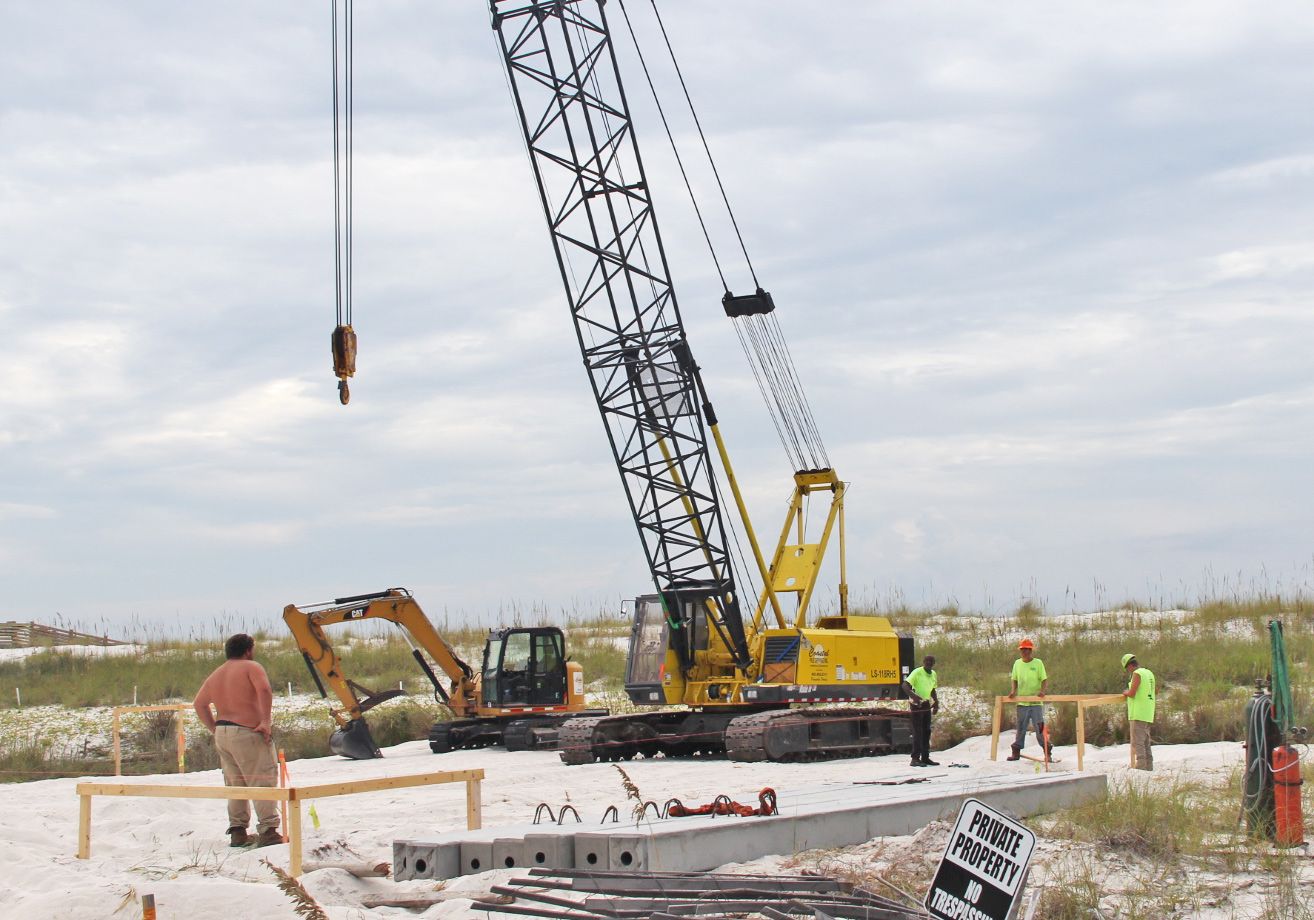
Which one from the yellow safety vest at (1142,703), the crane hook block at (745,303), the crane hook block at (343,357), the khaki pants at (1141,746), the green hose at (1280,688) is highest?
the crane hook block at (745,303)

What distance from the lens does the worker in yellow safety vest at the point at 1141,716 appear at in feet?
55.5

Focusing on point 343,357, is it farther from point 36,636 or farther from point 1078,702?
point 36,636

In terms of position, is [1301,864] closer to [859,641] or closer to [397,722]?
[859,641]

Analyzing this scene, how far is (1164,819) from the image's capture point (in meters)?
11.0

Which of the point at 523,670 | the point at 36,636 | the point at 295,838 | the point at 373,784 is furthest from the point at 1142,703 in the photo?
the point at 36,636

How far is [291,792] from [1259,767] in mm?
6895

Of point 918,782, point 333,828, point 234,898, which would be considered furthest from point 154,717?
point 234,898

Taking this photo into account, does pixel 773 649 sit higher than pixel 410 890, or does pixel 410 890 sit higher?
pixel 773 649

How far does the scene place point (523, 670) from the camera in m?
24.8

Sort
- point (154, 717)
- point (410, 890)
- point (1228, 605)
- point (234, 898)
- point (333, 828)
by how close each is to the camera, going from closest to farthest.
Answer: point (234, 898)
point (410, 890)
point (333, 828)
point (154, 717)
point (1228, 605)

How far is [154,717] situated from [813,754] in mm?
12187

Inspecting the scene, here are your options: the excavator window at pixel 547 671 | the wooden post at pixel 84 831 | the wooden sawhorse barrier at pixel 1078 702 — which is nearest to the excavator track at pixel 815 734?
the wooden sawhorse barrier at pixel 1078 702

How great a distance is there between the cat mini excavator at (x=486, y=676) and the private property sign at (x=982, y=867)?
17213 mm

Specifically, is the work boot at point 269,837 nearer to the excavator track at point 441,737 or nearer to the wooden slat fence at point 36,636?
the excavator track at point 441,737
